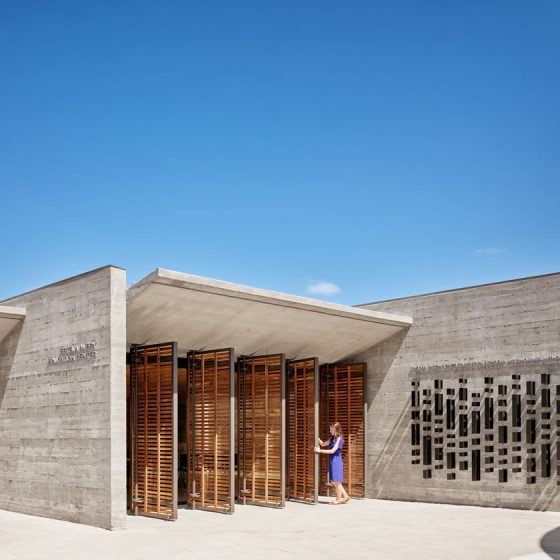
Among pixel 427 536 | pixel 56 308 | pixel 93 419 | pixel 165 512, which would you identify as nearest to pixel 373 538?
pixel 427 536

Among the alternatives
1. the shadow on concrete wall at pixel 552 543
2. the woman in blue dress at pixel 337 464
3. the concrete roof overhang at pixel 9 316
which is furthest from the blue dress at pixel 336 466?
the concrete roof overhang at pixel 9 316

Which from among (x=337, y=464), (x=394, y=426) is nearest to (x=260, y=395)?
(x=337, y=464)

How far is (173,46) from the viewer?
1333 cm

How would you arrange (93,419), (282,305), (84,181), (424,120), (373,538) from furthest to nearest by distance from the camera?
1. (84,181)
2. (424,120)
3. (282,305)
4. (93,419)
5. (373,538)

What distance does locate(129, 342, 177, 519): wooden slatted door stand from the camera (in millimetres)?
12031

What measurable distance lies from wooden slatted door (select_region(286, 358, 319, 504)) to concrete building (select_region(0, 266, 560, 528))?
4 cm

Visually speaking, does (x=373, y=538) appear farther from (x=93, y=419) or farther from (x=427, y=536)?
(x=93, y=419)

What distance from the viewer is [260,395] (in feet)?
46.8

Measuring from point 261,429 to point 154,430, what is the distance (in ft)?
7.90

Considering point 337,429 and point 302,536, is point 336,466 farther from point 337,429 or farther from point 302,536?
point 302,536

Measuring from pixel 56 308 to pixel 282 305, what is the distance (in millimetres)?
3395

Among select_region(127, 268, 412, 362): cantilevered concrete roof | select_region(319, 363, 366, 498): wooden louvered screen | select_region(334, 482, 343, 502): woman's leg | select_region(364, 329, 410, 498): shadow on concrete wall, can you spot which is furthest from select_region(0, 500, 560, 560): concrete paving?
select_region(127, 268, 412, 362): cantilevered concrete roof

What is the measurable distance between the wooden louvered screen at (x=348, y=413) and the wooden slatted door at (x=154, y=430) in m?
4.55

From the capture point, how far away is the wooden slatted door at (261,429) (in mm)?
13922
